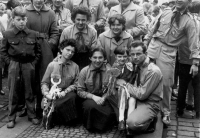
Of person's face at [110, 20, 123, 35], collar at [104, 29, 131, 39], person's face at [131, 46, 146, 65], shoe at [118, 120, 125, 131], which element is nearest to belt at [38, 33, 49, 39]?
collar at [104, 29, 131, 39]

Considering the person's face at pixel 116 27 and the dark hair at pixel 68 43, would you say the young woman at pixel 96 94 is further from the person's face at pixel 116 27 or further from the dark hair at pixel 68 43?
the person's face at pixel 116 27

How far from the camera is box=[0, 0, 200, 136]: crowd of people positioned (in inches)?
177

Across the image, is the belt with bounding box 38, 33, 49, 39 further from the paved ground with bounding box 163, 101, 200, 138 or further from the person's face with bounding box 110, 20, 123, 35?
the paved ground with bounding box 163, 101, 200, 138

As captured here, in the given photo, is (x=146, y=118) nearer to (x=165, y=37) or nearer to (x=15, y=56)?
(x=165, y=37)

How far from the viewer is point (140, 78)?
4.53m

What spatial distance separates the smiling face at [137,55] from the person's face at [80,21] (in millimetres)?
1182

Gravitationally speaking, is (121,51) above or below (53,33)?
below

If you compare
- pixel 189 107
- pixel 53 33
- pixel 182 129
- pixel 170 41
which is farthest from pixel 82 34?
pixel 189 107

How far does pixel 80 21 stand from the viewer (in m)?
5.06

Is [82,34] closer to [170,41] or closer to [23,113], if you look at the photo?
[170,41]

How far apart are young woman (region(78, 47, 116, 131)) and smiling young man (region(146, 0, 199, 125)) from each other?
1.00m

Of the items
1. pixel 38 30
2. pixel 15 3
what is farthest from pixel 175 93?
pixel 15 3

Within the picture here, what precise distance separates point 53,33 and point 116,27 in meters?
1.26

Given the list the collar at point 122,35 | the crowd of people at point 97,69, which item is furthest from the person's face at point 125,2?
the collar at point 122,35
